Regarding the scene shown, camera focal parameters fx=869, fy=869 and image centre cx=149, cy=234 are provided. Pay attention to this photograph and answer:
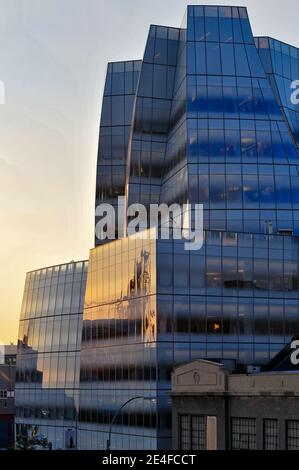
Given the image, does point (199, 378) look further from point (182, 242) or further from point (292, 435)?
point (182, 242)

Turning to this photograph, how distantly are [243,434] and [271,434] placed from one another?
13.2ft

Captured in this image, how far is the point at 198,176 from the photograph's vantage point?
347 ft

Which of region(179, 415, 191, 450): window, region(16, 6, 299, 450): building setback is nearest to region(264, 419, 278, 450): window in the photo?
region(179, 415, 191, 450): window

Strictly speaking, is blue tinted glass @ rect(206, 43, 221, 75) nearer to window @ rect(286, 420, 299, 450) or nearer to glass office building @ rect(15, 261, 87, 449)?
glass office building @ rect(15, 261, 87, 449)

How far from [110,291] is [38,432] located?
4312cm

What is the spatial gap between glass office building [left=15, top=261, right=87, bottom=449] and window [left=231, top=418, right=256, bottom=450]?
6135cm

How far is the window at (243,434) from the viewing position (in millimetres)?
66312

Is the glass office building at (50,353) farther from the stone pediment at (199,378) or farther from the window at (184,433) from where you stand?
the window at (184,433)

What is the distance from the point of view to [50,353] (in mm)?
137500

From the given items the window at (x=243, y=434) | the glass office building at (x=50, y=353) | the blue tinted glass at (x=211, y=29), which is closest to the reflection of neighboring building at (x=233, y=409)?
the window at (x=243, y=434)

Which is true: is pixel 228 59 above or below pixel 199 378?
above

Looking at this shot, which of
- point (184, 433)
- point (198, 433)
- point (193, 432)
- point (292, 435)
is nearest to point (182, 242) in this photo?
point (184, 433)

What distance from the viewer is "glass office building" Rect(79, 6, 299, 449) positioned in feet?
300
